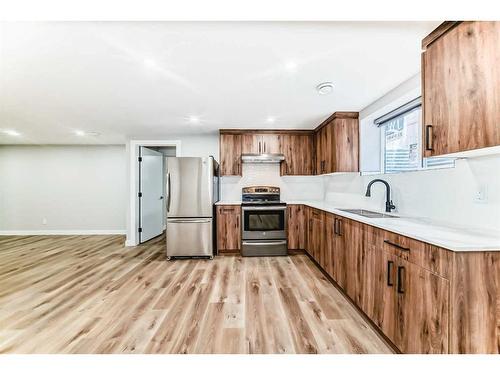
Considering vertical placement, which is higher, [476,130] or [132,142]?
[132,142]

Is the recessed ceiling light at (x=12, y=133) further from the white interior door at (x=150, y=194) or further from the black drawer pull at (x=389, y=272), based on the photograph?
the black drawer pull at (x=389, y=272)

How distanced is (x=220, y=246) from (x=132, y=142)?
282 cm

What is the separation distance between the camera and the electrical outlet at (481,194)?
164cm

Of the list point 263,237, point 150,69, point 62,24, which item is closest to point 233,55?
point 150,69

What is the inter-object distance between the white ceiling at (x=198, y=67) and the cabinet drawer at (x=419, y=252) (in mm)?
1386

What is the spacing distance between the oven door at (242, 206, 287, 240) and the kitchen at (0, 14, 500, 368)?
0.08 feet

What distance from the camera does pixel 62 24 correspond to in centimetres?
154

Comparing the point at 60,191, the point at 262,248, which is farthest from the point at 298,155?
the point at 60,191

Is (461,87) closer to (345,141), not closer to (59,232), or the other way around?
(345,141)

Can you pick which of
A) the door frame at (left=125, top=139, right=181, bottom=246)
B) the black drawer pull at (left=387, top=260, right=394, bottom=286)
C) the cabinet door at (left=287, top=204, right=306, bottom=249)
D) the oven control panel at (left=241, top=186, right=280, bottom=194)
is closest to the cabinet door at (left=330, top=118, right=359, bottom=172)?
the cabinet door at (left=287, top=204, right=306, bottom=249)

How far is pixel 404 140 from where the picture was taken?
286 centimetres

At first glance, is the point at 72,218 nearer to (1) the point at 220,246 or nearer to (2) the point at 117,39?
(1) the point at 220,246

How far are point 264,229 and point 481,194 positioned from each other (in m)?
2.91

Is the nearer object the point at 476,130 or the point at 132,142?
the point at 476,130
